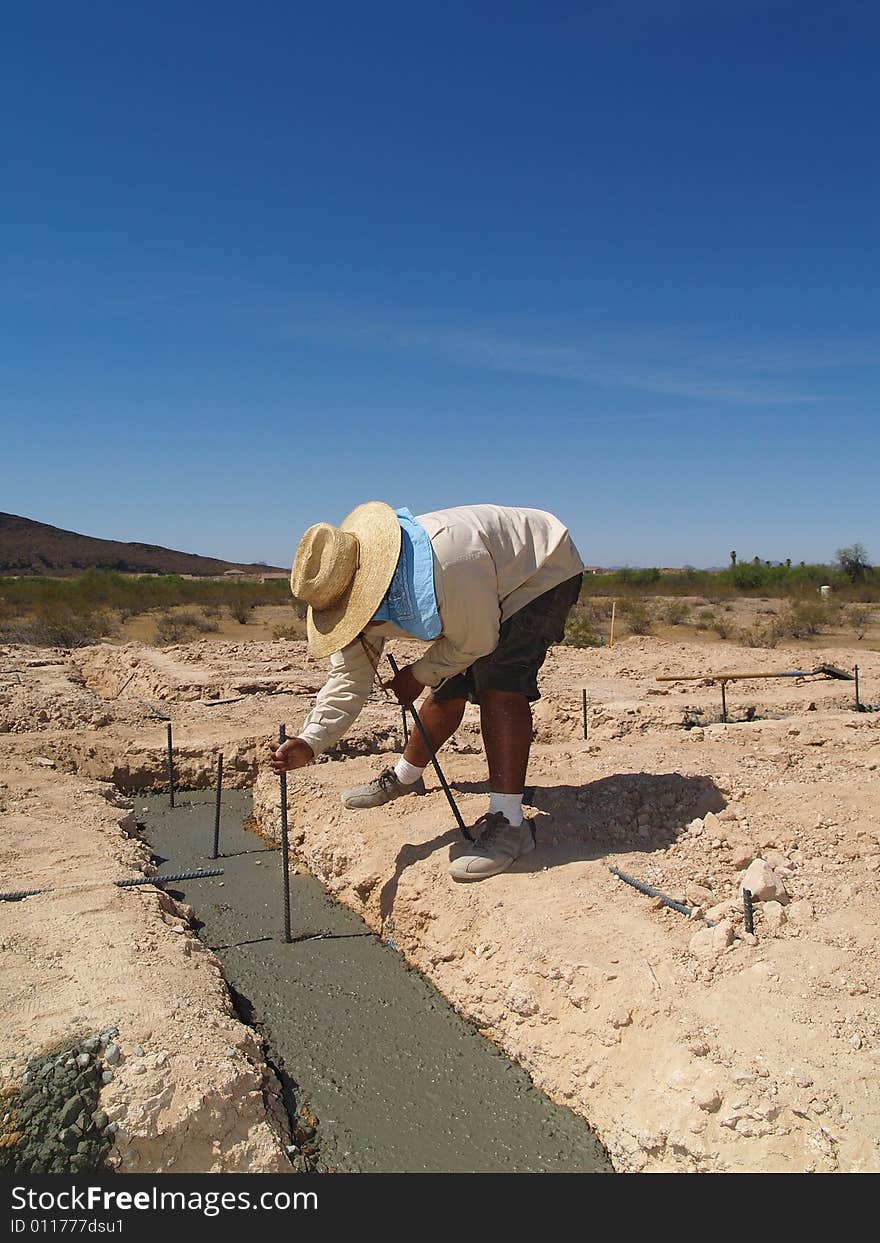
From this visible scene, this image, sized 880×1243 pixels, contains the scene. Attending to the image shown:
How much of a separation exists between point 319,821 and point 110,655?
26.0 feet

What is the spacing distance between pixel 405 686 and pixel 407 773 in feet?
2.48

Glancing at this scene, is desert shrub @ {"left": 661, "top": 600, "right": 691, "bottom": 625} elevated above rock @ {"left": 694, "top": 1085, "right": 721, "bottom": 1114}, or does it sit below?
above

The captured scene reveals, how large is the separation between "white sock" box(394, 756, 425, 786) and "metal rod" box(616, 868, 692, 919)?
121 centimetres

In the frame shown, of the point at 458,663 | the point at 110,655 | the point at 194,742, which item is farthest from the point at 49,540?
the point at 458,663

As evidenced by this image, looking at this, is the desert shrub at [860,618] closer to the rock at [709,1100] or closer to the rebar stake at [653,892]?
the rebar stake at [653,892]

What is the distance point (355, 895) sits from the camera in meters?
3.91

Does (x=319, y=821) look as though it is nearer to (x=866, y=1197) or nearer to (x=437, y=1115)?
(x=437, y=1115)

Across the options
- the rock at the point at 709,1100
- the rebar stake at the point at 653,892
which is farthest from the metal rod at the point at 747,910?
the rock at the point at 709,1100

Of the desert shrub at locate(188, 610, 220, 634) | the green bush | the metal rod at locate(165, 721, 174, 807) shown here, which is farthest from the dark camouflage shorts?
the desert shrub at locate(188, 610, 220, 634)

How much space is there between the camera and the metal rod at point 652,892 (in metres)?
2.95

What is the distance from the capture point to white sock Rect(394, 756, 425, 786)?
13.7ft

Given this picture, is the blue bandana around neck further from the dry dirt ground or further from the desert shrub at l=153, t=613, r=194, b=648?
the desert shrub at l=153, t=613, r=194, b=648

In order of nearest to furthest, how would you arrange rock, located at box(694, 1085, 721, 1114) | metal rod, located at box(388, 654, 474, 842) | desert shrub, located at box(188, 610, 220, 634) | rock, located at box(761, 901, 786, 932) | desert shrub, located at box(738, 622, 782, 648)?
rock, located at box(694, 1085, 721, 1114)
rock, located at box(761, 901, 786, 932)
metal rod, located at box(388, 654, 474, 842)
desert shrub, located at box(738, 622, 782, 648)
desert shrub, located at box(188, 610, 220, 634)

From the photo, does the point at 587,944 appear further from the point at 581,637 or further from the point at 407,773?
the point at 581,637
